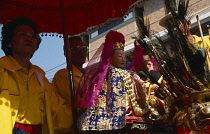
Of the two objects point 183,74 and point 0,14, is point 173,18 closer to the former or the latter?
→ point 183,74

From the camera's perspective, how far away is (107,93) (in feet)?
7.23

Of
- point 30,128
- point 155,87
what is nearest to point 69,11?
point 155,87

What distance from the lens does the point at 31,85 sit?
2.09 m

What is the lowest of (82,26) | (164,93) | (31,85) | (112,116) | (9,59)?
(112,116)

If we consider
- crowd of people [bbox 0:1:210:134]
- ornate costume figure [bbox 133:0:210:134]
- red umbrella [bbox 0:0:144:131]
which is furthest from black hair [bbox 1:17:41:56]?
ornate costume figure [bbox 133:0:210:134]

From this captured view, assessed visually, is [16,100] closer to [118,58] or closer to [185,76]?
[118,58]

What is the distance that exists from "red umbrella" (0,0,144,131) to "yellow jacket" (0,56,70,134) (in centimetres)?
71

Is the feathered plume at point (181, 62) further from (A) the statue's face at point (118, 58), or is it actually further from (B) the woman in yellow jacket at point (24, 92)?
(B) the woman in yellow jacket at point (24, 92)

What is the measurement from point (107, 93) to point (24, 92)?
738 millimetres

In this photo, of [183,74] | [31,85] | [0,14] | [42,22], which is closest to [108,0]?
[42,22]

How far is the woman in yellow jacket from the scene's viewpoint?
182 cm

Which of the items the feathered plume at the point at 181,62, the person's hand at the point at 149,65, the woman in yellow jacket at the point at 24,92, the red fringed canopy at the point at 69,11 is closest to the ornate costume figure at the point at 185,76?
the feathered plume at the point at 181,62

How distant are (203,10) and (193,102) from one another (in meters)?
8.24

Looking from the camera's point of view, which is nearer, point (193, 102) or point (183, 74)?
point (193, 102)
